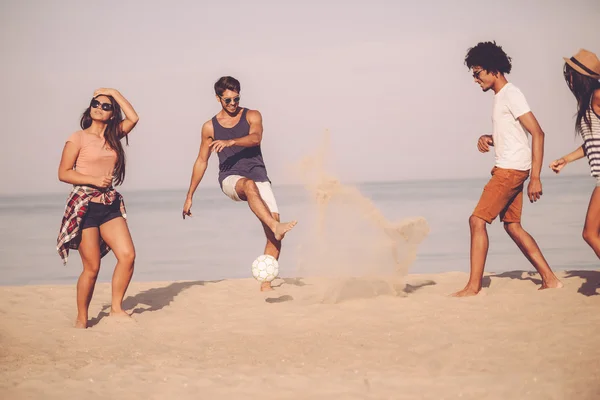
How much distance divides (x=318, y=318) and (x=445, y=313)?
113 cm

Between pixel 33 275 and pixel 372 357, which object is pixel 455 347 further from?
pixel 33 275

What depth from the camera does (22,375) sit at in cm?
511

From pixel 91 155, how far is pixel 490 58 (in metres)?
3.87

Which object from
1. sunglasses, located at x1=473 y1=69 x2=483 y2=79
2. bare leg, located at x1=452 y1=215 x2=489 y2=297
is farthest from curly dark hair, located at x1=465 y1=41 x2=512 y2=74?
bare leg, located at x1=452 y1=215 x2=489 y2=297

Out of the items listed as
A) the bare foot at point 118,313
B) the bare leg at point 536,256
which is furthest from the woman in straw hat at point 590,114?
the bare foot at point 118,313

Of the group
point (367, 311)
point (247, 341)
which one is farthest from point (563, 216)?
point (247, 341)

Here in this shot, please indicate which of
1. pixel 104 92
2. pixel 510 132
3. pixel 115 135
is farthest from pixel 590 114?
pixel 104 92

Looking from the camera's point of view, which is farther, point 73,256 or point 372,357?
point 73,256

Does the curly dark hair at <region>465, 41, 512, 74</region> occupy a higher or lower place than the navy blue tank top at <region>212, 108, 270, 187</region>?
higher

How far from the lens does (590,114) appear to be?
6789 millimetres

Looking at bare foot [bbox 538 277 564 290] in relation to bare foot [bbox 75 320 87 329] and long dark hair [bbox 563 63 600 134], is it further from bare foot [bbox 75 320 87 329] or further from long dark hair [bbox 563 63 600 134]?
bare foot [bbox 75 320 87 329]

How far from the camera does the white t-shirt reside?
7.29 metres

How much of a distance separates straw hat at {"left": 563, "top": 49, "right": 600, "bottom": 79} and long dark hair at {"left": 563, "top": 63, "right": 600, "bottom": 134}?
55mm

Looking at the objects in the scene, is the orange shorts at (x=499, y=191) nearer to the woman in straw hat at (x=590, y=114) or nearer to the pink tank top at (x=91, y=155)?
the woman in straw hat at (x=590, y=114)
